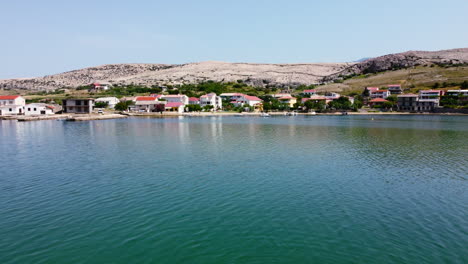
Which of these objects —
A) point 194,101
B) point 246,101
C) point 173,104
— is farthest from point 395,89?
point 173,104

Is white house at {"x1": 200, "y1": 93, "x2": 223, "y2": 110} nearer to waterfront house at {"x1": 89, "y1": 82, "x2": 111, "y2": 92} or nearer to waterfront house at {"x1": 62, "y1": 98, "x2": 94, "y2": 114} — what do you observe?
waterfront house at {"x1": 62, "y1": 98, "x2": 94, "y2": 114}

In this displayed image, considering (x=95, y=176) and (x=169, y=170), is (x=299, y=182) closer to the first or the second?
(x=169, y=170)

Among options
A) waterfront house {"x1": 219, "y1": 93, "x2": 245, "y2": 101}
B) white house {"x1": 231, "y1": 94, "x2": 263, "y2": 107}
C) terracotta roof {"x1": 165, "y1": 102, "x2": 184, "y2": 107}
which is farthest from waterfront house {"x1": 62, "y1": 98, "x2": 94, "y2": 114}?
white house {"x1": 231, "y1": 94, "x2": 263, "y2": 107}

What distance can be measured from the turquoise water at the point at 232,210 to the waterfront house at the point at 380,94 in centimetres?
14288

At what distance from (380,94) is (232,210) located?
167059mm

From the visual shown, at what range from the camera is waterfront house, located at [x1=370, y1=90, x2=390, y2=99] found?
160500 millimetres

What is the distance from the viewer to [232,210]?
16.8 meters

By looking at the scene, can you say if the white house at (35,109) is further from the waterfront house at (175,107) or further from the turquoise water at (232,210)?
the turquoise water at (232,210)

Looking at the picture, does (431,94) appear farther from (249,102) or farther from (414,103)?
(249,102)

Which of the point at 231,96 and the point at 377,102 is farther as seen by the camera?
the point at 231,96

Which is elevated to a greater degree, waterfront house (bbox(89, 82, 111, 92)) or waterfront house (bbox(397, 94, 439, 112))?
waterfront house (bbox(89, 82, 111, 92))

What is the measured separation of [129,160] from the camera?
30.8 m

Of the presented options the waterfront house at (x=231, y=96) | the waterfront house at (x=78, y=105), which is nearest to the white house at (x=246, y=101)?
the waterfront house at (x=231, y=96)

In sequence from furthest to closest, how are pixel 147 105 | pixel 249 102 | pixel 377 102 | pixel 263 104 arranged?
pixel 249 102 → pixel 377 102 → pixel 263 104 → pixel 147 105
